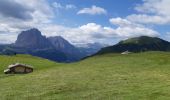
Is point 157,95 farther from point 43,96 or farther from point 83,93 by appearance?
point 43,96

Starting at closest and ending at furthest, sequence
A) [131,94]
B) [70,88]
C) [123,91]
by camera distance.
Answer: [131,94] < [123,91] < [70,88]

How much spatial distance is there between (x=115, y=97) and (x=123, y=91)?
15.3ft

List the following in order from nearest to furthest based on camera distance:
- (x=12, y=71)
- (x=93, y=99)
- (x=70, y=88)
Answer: (x=93, y=99) → (x=70, y=88) → (x=12, y=71)

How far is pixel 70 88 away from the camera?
161 feet

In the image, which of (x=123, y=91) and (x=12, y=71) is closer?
(x=123, y=91)

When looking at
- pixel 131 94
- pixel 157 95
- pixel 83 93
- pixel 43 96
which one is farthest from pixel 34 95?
pixel 157 95

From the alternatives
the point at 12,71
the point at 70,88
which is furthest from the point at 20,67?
the point at 70,88

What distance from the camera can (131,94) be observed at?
40.7 meters

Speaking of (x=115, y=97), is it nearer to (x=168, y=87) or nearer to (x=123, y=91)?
(x=123, y=91)

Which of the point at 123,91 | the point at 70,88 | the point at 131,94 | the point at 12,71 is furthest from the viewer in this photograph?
the point at 12,71

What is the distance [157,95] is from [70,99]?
10468mm

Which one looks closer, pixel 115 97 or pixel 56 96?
pixel 115 97

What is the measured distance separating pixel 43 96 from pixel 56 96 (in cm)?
192

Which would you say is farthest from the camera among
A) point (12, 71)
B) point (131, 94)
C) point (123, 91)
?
point (12, 71)
